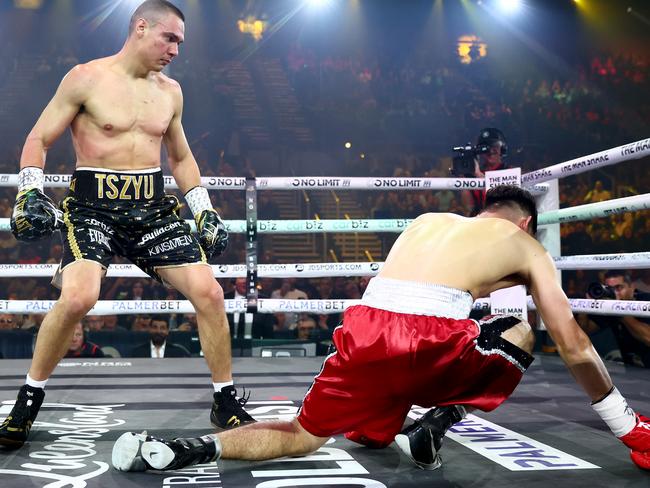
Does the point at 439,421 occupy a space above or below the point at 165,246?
below

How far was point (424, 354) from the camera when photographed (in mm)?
1507

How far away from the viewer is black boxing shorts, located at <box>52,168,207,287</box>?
6.89 feet

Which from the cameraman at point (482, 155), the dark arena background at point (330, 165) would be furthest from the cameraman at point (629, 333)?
the cameraman at point (482, 155)

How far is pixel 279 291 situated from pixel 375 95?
4.75m

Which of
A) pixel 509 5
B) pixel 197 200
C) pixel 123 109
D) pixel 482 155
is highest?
pixel 509 5

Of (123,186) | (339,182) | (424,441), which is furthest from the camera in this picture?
(339,182)

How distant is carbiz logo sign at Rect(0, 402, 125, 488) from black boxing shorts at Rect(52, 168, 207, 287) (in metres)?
0.45

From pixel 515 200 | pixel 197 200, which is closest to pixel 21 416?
pixel 197 200

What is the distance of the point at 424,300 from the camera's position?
1.56m

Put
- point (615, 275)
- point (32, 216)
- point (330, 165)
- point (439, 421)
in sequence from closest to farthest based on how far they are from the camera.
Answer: point (439, 421)
point (32, 216)
point (615, 275)
point (330, 165)

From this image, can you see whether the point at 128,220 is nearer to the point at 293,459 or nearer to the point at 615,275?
the point at 293,459

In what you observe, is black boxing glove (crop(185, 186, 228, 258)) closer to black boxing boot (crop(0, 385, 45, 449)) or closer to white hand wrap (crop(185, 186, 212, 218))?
white hand wrap (crop(185, 186, 212, 218))

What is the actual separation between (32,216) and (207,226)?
53cm

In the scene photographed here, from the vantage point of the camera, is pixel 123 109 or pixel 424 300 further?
pixel 123 109
